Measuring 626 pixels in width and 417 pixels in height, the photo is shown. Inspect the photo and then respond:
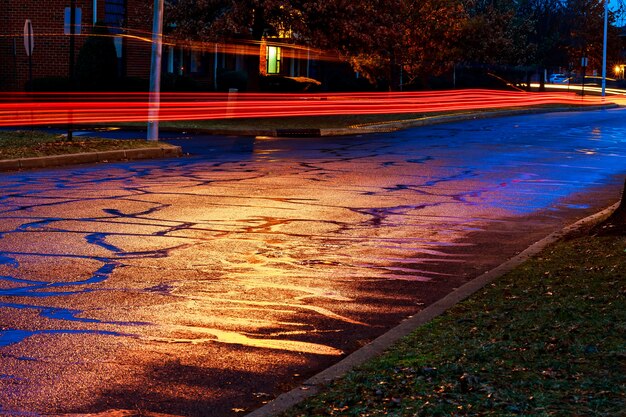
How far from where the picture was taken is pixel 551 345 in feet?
21.6

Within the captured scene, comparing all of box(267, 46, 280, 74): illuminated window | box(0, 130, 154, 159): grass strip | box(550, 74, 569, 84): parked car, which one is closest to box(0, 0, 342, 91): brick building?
box(267, 46, 280, 74): illuminated window

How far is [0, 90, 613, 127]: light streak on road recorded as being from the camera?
3306 centimetres

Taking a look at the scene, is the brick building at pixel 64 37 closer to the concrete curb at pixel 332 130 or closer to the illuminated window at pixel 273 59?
the concrete curb at pixel 332 130

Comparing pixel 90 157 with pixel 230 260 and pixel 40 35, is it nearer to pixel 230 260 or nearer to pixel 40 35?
pixel 230 260

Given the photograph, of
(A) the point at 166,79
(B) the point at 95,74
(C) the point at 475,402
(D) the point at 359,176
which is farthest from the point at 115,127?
(C) the point at 475,402

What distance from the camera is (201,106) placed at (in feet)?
120

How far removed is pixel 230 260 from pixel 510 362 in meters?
4.75

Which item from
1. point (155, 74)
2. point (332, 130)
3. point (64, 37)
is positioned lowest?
point (332, 130)

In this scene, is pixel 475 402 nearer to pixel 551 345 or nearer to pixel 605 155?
pixel 551 345

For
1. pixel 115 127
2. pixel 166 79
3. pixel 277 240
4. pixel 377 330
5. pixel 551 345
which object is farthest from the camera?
pixel 166 79

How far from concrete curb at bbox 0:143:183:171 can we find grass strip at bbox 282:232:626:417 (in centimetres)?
1299

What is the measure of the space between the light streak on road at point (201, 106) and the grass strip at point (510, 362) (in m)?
22.5

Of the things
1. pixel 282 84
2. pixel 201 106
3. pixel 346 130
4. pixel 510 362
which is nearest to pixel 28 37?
pixel 201 106

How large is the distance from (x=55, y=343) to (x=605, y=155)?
20476 mm
